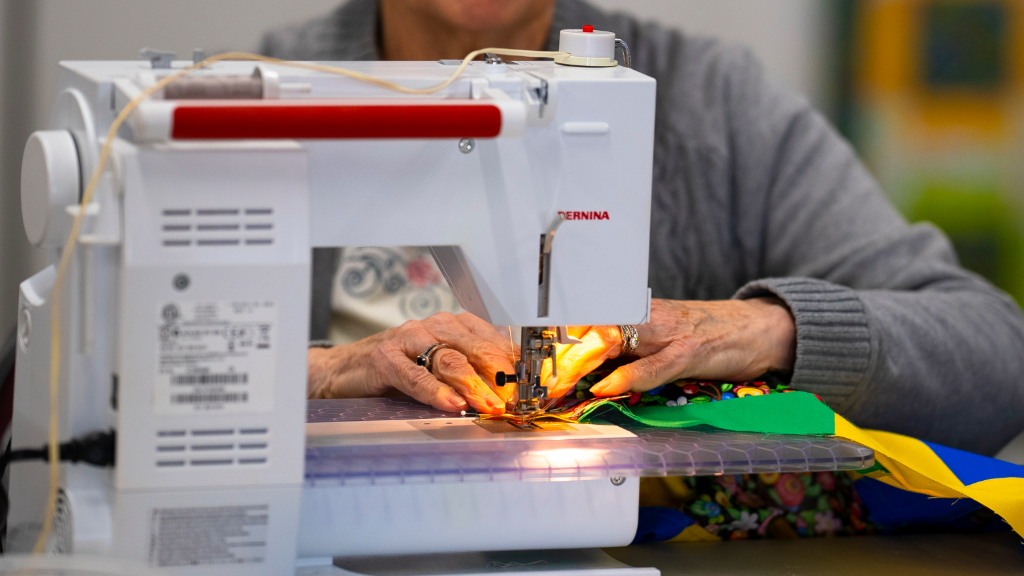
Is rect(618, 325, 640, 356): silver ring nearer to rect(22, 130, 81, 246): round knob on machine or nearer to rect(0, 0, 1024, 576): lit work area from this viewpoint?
rect(0, 0, 1024, 576): lit work area

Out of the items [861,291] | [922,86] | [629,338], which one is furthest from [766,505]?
[922,86]

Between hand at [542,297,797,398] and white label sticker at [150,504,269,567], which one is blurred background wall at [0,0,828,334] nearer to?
hand at [542,297,797,398]

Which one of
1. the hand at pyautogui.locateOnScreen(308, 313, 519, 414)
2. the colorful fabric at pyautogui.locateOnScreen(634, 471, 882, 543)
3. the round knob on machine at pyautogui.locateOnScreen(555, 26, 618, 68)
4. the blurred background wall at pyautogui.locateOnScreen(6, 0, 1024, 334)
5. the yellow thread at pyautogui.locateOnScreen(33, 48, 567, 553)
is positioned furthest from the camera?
the blurred background wall at pyautogui.locateOnScreen(6, 0, 1024, 334)

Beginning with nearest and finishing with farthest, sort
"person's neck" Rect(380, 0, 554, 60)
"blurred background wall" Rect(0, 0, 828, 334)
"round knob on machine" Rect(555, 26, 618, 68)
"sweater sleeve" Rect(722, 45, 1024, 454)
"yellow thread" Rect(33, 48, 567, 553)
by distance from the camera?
"yellow thread" Rect(33, 48, 567, 553), "round knob on machine" Rect(555, 26, 618, 68), "sweater sleeve" Rect(722, 45, 1024, 454), "person's neck" Rect(380, 0, 554, 60), "blurred background wall" Rect(0, 0, 828, 334)

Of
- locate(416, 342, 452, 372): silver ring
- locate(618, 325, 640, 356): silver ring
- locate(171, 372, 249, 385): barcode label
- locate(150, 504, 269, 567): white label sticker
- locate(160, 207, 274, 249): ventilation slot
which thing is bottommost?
locate(150, 504, 269, 567): white label sticker

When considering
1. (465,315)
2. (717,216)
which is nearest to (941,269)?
(717,216)

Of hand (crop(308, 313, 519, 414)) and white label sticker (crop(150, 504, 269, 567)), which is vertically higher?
hand (crop(308, 313, 519, 414))

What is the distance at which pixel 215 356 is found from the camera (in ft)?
2.98

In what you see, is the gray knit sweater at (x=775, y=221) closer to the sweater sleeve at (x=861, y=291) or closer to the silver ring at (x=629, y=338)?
the sweater sleeve at (x=861, y=291)

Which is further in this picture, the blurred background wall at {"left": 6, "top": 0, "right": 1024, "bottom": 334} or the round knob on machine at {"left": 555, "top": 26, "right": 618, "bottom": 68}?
the blurred background wall at {"left": 6, "top": 0, "right": 1024, "bottom": 334}

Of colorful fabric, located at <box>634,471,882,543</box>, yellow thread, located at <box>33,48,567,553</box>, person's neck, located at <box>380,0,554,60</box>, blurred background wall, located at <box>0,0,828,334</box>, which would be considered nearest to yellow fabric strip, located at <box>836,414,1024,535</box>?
colorful fabric, located at <box>634,471,882,543</box>

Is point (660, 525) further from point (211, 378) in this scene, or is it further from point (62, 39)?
point (62, 39)

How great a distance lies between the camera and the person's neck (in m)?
1.86

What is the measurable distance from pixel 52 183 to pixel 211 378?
9.4 inches
